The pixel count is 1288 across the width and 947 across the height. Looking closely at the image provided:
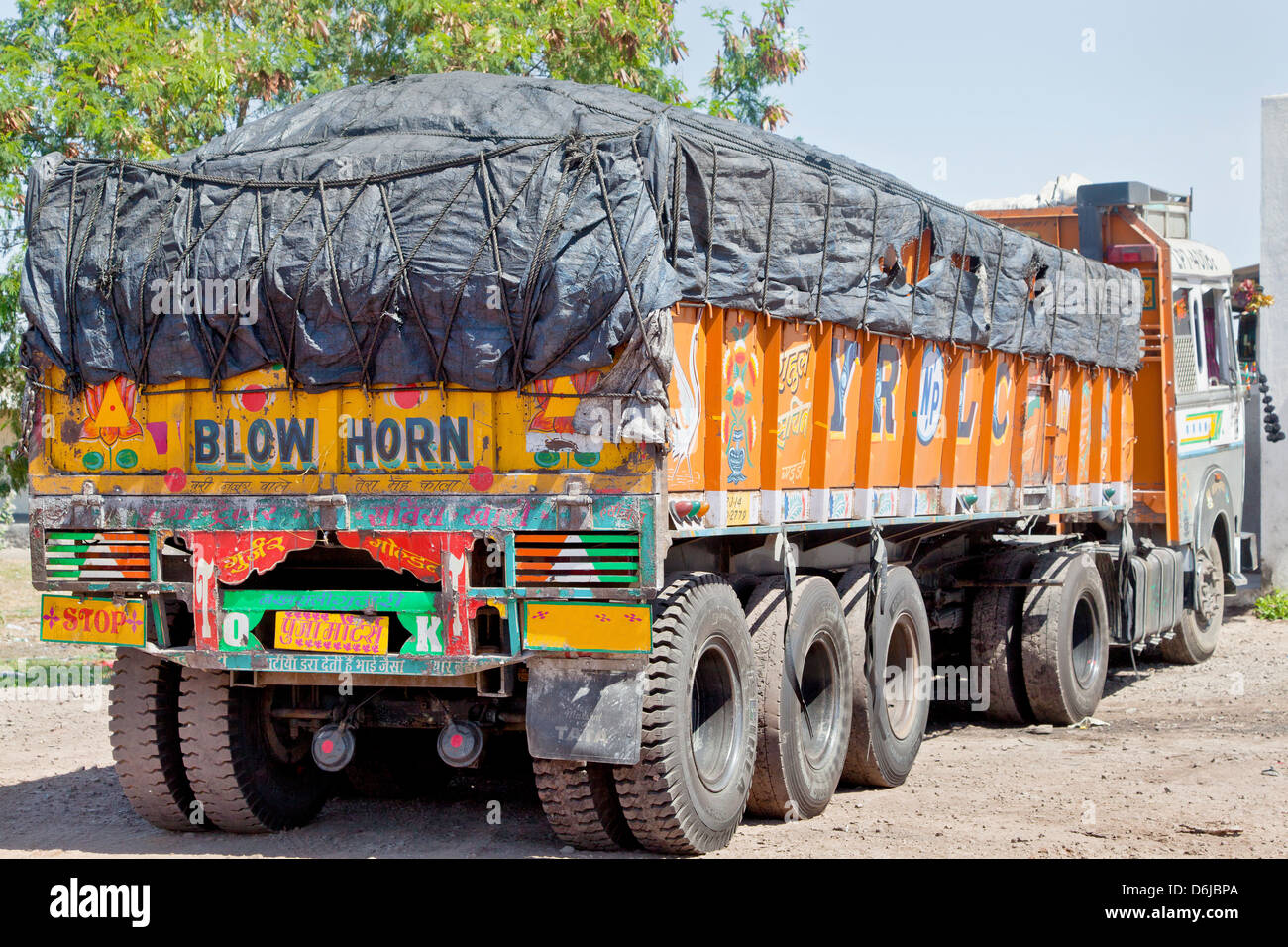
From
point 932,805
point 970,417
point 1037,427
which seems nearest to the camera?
point 932,805

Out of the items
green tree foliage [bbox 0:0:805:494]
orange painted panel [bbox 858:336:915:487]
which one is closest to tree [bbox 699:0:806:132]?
green tree foliage [bbox 0:0:805:494]

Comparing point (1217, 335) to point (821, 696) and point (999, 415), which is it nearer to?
point (999, 415)

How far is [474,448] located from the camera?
19.9ft

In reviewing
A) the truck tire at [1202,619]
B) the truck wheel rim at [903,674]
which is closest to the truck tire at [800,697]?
the truck wheel rim at [903,674]

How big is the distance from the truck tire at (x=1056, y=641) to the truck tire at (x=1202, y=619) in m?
2.72

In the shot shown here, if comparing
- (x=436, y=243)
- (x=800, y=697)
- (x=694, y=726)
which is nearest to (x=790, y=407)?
(x=800, y=697)

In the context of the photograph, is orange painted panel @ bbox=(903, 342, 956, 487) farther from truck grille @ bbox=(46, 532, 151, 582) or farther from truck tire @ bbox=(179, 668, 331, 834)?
truck grille @ bbox=(46, 532, 151, 582)

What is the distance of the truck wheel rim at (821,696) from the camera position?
7637mm

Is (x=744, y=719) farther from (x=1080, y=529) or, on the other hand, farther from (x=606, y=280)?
(x=1080, y=529)

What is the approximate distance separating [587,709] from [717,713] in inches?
40.5

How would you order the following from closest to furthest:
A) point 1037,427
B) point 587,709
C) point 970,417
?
point 587,709, point 970,417, point 1037,427

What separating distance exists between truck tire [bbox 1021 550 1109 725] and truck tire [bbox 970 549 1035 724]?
3.8 inches

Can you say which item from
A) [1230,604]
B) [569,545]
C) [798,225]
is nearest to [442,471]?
[569,545]

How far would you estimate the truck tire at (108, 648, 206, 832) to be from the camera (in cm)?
680
